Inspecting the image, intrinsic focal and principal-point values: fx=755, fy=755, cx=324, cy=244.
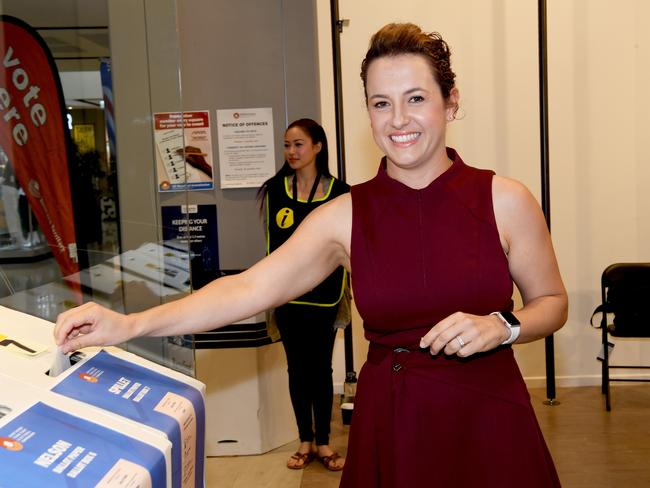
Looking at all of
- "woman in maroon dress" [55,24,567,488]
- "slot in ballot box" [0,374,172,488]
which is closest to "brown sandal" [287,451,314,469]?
"woman in maroon dress" [55,24,567,488]

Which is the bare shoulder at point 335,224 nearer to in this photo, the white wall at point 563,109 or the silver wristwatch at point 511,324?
the silver wristwatch at point 511,324

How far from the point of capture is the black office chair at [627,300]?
4.59 metres

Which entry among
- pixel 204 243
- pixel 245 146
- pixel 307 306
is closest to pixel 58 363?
pixel 307 306

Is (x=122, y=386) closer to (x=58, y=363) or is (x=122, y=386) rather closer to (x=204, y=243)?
(x=58, y=363)

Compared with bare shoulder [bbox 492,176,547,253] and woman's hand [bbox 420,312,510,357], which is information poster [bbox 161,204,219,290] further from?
woman's hand [bbox 420,312,510,357]

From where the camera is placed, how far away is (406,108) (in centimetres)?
152

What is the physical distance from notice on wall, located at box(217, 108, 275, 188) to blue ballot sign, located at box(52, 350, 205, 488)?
2.90m

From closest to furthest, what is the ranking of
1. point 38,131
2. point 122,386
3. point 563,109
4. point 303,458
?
1. point 122,386
2. point 38,131
3. point 303,458
4. point 563,109

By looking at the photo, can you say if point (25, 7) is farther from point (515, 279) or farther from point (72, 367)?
point (515, 279)

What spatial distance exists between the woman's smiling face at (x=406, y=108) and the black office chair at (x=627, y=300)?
11.3 feet

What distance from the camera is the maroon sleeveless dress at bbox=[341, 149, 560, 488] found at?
1483 millimetres

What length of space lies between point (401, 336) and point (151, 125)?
2.81ft

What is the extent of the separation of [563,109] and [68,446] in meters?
4.62

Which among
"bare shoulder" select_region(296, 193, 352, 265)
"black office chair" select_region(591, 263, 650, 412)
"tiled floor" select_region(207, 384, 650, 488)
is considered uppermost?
"bare shoulder" select_region(296, 193, 352, 265)
